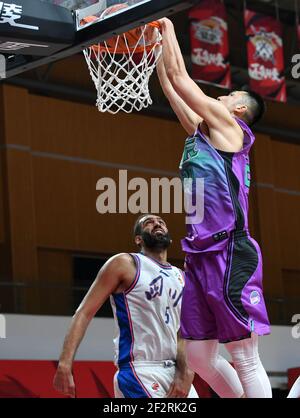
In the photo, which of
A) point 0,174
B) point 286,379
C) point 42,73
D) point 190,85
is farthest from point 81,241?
point 190,85

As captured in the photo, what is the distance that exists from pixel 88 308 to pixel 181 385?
788mm

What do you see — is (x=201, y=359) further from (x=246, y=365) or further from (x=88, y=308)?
(x=88, y=308)

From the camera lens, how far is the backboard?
5031mm

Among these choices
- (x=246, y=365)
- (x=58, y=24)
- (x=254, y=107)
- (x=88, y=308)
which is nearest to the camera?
(x=246, y=365)

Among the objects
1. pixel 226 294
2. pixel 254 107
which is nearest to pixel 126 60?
pixel 254 107

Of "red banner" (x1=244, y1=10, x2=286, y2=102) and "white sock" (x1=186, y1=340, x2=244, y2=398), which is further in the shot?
"red banner" (x1=244, y1=10, x2=286, y2=102)

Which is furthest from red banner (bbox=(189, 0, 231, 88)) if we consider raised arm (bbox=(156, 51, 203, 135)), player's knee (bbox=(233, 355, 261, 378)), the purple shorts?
player's knee (bbox=(233, 355, 261, 378))

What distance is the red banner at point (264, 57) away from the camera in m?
13.3

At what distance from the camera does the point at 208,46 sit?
43.4ft

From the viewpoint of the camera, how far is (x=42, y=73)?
1570 centimetres

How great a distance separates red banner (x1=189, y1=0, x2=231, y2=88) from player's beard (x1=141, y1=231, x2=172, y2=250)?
731 cm

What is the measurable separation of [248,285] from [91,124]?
11.8 m

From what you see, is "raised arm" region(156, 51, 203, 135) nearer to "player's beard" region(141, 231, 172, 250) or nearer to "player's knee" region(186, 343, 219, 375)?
"player's beard" region(141, 231, 172, 250)

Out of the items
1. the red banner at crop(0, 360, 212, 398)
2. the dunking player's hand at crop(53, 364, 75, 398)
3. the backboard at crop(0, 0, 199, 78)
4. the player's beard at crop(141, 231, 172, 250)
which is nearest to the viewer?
the backboard at crop(0, 0, 199, 78)
